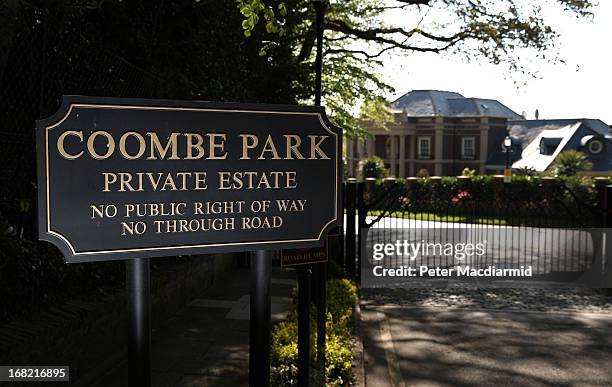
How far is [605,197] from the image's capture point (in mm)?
11430

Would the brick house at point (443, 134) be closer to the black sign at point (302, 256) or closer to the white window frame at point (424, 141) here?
the white window frame at point (424, 141)

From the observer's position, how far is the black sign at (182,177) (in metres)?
2.73

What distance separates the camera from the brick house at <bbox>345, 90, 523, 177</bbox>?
54.5 m

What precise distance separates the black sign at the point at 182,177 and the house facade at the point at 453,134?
49262mm

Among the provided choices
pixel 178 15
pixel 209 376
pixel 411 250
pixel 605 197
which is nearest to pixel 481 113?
pixel 411 250

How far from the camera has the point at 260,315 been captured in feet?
11.3

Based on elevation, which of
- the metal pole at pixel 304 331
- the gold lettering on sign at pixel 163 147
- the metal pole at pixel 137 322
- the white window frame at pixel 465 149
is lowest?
the metal pole at pixel 304 331

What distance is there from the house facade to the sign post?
162 ft

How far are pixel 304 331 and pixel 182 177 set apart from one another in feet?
7.35

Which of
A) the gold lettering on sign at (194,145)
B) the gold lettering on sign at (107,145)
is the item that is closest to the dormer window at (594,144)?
the gold lettering on sign at (194,145)

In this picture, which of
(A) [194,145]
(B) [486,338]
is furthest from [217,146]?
(B) [486,338]

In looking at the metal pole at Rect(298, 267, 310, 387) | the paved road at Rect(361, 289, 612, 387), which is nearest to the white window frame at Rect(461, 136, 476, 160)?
the paved road at Rect(361, 289, 612, 387)

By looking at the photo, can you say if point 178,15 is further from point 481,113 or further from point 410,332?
point 481,113

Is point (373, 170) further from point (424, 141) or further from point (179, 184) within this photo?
point (179, 184)
